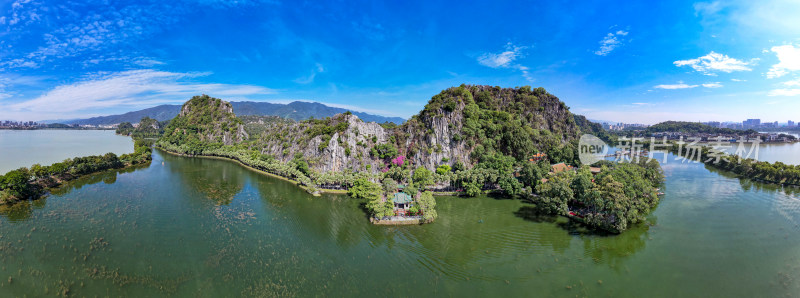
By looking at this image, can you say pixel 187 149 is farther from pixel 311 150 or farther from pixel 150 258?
pixel 150 258

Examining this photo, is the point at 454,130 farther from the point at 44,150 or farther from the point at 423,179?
the point at 44,150

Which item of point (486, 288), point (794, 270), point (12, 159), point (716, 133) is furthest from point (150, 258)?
point (716, 133)

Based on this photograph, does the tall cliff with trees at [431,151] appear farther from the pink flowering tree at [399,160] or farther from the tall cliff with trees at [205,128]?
the tall cliff with trees at [205,128]

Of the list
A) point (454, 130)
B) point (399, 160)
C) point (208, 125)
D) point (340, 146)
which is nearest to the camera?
point (399, 160)

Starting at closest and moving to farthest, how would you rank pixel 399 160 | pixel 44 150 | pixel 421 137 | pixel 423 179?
pixel 423 179 → pixel 399 160 → pixel 421 137 → pixel 44 150

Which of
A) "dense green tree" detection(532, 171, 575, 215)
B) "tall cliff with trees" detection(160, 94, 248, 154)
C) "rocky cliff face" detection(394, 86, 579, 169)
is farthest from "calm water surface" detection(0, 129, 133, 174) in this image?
"dense green tree" detection(532, 171, 575, 215)

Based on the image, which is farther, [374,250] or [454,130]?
[454,130]

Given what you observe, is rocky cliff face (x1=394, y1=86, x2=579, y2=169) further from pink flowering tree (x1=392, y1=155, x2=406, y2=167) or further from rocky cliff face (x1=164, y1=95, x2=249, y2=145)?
rocky cliff face (x1=164, y1=95, x2=249, y2=145)

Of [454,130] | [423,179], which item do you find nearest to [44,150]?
[423,179]
